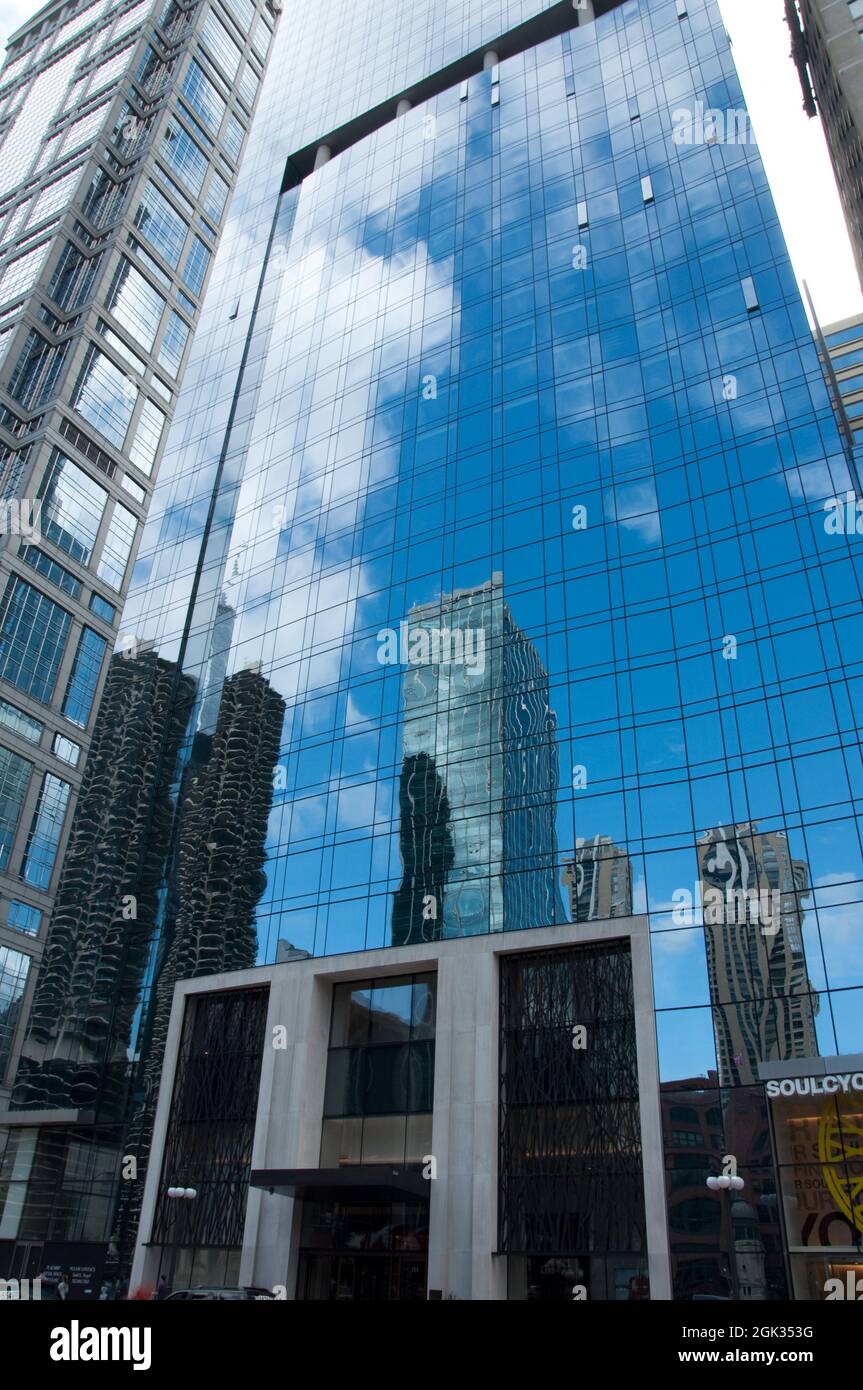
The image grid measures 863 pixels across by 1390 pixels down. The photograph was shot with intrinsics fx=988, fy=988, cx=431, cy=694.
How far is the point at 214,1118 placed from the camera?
39938 millimetres

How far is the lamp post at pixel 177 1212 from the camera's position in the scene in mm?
37750

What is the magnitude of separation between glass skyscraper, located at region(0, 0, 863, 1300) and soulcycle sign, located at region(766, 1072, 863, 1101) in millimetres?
120

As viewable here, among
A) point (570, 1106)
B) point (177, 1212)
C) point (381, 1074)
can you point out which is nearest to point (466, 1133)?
point (570, 1106)

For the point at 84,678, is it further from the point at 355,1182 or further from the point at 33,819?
the point at 355,1182

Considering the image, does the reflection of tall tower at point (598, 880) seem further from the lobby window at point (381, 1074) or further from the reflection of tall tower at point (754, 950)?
the lobby window at point (381, 1074)

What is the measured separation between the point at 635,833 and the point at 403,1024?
11674 millimetres

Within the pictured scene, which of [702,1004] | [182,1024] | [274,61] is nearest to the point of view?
[702,1004]

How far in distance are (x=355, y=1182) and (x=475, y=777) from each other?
15788mm

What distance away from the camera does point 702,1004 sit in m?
31.8

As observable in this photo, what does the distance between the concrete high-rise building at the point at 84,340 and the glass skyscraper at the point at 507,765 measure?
13461 millimetres

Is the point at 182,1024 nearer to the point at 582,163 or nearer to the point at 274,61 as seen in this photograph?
the point at 582,163

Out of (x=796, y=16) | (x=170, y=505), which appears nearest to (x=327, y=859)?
(x=170, y=505)

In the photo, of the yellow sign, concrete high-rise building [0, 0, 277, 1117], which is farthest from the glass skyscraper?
concrete high-rise building [0, 0, 277, 1117]
